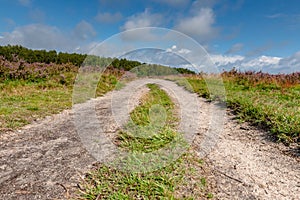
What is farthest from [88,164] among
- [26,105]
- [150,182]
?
[26,105]

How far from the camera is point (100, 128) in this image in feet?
15.3

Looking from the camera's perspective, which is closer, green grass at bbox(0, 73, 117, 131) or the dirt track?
the dirt track

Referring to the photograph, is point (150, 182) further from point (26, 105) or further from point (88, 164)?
point (26, 105)

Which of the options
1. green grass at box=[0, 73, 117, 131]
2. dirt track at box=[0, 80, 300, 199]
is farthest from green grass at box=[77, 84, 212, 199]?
green grass at box=[0, 73, 117, 131]

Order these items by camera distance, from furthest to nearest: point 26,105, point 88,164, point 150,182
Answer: point 26,105, point 88,164, point 150,182

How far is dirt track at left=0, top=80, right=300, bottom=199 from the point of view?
2.71 m

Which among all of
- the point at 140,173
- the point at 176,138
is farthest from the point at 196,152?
the point at 140,173

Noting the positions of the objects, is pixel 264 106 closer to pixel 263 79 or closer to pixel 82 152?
pixel 82 152

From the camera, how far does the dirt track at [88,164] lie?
2713mm

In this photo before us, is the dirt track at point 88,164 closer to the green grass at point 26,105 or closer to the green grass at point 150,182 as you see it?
the green grass at point 150,182

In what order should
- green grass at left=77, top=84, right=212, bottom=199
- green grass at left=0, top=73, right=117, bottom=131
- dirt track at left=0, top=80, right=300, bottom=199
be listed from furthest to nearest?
green grass at left=0, top=73, right=117, bottom=131
dirt track at left=0, top=80, right=300, bottom=199
green grass at left=77, top=84, right=212, bottom=199

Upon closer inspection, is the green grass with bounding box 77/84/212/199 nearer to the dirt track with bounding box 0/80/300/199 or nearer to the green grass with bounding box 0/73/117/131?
the dirt track with bounding box 0/80/300/199

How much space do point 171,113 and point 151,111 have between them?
0.43 metres

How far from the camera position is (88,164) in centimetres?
318
